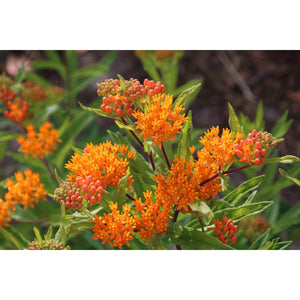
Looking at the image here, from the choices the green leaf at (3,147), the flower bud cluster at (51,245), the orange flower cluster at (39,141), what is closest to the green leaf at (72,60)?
the orange flower cluster at (39,141)

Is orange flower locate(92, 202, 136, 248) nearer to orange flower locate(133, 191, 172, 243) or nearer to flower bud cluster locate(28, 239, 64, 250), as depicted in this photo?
orange flower locate(133, 191, 172, 243)

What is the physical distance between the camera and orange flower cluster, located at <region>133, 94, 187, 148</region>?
1.00 m

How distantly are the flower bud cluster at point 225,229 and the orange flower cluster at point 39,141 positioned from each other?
721 mm

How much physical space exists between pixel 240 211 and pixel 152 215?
0.24m

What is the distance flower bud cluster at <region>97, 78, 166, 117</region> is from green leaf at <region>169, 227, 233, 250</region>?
0.37m

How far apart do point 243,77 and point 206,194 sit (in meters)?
0.65

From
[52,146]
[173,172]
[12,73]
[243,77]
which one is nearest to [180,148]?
[173,172]

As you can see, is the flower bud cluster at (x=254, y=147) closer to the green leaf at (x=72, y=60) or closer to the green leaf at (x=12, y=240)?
the green leaf at (x=12, y=240)

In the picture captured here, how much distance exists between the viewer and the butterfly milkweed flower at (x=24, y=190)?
53.1 inches

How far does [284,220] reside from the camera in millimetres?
1502

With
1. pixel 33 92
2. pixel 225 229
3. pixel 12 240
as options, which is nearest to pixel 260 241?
pixel 225 229

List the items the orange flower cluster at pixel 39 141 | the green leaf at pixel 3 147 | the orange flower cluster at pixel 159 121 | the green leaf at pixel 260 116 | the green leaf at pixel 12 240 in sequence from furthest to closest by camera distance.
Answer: the green leaf at pixel 3 147 < the orange flower cluster at pixel 39 141 < the green leaf at pixel 260 116 < the green leaf at pixel 12 240 < the orange flower cluster at pixel 159 121

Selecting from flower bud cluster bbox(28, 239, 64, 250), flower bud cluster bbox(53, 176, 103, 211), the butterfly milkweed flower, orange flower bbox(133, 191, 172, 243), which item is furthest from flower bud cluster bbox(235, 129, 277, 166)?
the butterfly milkweed flower

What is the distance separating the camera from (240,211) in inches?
43.7
